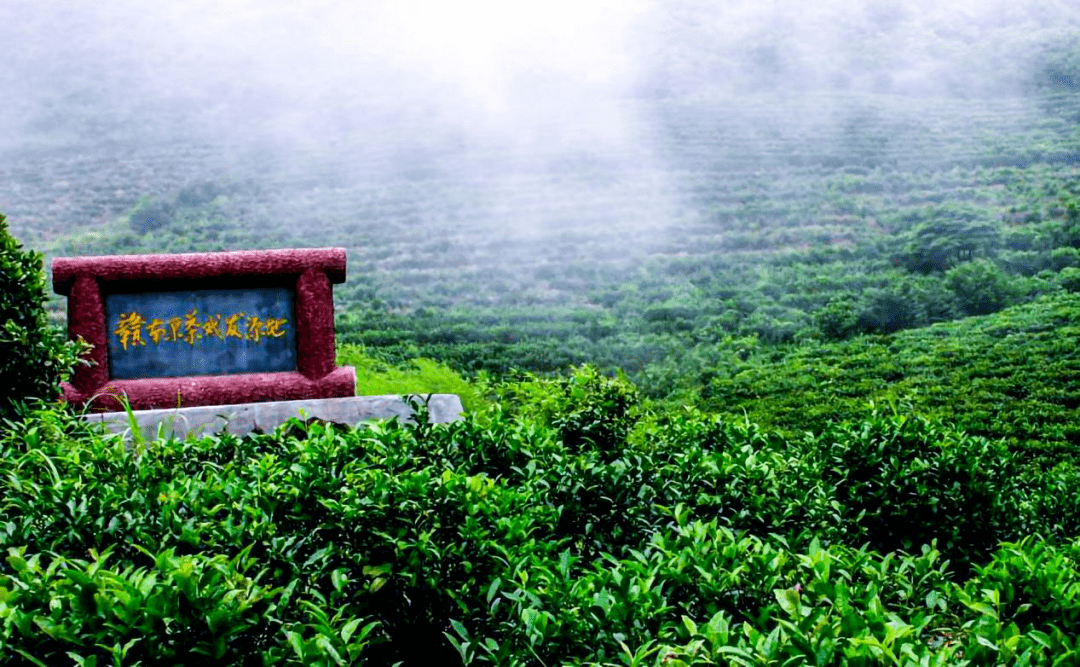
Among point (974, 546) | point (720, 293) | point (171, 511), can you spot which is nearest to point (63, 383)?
point (171, 511)

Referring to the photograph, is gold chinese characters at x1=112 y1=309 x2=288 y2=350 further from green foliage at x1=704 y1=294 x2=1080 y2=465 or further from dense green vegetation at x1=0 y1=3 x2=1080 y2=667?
green foliage at x1=704 y1=294 x2=1080 y2=465

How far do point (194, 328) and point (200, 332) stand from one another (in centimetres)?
3

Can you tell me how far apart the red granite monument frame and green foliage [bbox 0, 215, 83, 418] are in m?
0.65

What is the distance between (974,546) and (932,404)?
2.87m

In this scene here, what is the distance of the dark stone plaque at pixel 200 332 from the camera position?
436 cm

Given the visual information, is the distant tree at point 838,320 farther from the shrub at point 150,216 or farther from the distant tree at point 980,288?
the shrub at point 150,216

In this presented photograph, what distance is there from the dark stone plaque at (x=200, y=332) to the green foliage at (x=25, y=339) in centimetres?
73

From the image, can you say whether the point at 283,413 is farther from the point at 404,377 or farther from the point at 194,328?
the point at 404,377

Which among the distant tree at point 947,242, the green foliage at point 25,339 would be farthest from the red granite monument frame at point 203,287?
the distant tree at point 947,242

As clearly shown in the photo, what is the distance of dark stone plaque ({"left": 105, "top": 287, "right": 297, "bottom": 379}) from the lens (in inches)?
172

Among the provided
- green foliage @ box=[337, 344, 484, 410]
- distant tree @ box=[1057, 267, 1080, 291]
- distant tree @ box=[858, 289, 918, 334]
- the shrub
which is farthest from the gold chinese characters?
distant tree @ box=[1057, 267, 1080, 291]

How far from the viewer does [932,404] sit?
542 cm

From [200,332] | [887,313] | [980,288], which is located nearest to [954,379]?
[887,313]

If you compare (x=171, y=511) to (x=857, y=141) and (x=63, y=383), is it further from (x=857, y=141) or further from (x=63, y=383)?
(x=857, y=141)
